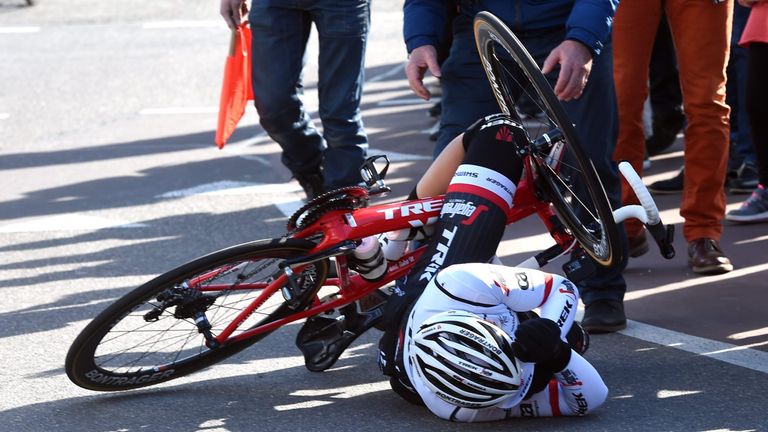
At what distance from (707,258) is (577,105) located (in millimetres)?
1305

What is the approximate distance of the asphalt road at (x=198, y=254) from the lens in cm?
439

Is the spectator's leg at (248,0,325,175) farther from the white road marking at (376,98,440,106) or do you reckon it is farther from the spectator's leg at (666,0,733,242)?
the white road marking at (376,98,440,106)

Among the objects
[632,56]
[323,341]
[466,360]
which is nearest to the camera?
[466,360]

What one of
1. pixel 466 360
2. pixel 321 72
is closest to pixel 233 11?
pixel 321 72

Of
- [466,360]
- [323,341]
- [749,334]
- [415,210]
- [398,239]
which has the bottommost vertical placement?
[749,334]

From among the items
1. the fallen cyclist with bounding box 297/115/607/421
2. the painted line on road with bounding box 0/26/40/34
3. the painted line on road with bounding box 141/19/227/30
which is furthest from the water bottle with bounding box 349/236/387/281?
the painted line on road with bounding box 0/26/40/34

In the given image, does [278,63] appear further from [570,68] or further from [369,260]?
[570,68]

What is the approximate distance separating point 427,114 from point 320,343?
629 cm

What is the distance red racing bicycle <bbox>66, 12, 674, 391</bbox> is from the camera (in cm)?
442

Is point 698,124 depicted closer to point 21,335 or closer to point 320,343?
point 320,343

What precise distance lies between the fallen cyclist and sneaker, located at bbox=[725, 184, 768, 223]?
8.48 ft

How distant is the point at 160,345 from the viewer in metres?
4.93

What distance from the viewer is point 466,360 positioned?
12.7 feet

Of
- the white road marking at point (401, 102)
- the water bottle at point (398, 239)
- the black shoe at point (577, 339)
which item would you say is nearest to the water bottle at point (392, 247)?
the water bottle at point (398, 239)
